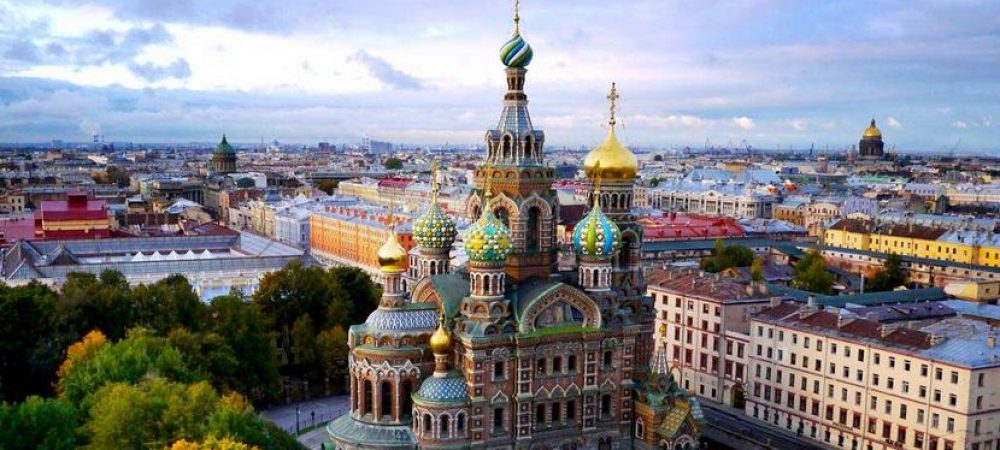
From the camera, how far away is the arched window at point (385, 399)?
40125 mm

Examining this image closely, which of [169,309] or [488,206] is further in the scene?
[169,309]

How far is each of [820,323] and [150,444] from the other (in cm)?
3664

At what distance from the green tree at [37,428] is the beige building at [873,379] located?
125 feet

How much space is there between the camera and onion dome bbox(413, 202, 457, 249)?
148 feet

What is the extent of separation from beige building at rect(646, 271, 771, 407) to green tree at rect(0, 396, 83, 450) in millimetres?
33725

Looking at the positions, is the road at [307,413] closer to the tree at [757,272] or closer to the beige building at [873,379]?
the beige building at [873,379]

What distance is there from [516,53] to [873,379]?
2580cm

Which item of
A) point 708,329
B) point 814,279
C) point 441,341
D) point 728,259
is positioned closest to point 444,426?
point 441,341

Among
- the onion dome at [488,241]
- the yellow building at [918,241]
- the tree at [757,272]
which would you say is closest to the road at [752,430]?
the tree at [757,272]

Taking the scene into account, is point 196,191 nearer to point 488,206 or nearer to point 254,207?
point 254,207

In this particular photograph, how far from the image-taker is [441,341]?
38.6 metres

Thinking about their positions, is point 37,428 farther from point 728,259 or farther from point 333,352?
point 728,259

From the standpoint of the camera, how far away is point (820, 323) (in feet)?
172

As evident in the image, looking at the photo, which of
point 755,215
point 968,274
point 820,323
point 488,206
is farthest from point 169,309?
point 755,215
